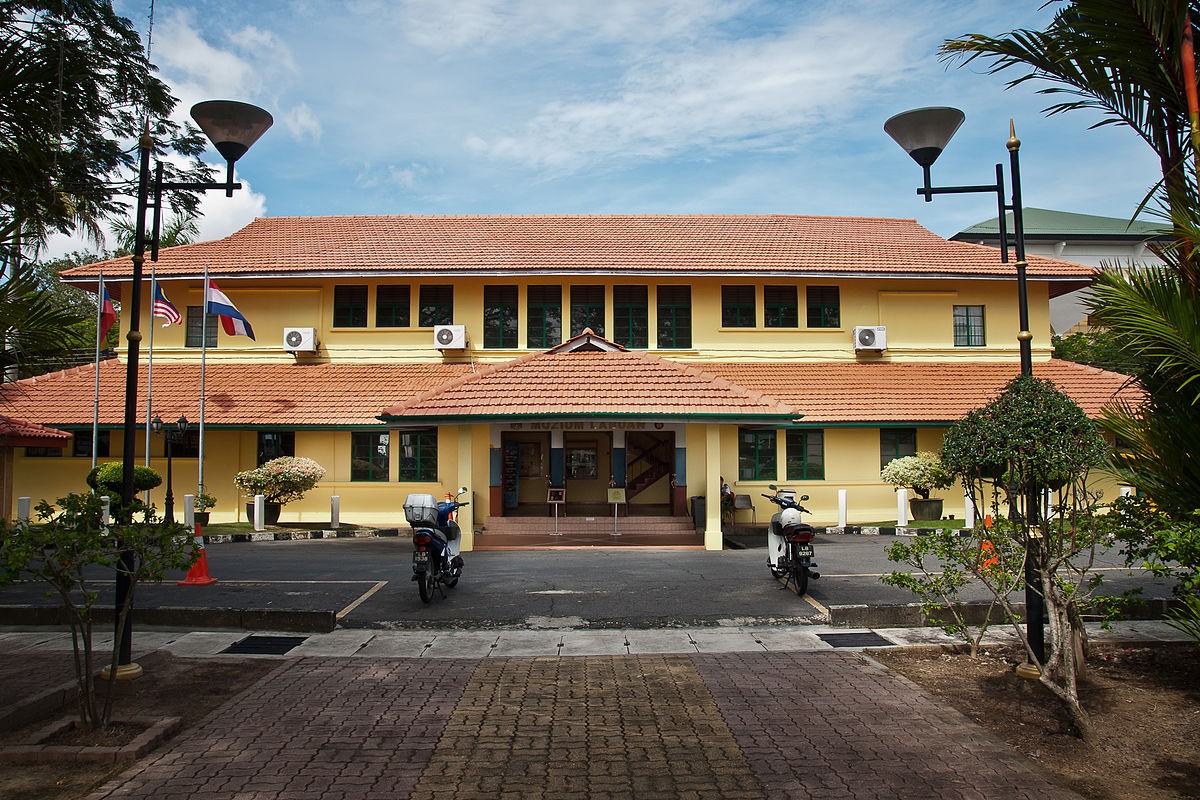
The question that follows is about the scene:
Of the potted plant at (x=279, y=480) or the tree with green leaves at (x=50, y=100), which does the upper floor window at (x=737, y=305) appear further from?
the tree with green leaves at (x=50, y=100)

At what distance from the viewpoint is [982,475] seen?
22.1ft

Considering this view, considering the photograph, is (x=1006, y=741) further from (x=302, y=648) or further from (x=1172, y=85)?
(x=302, y=648)

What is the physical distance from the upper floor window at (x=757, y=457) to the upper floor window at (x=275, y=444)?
11.8m

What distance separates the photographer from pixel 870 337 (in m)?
22.8

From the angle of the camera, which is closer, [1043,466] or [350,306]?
[1043,466]

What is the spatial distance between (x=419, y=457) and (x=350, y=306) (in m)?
5.12

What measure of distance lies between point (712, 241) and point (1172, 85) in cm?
1966

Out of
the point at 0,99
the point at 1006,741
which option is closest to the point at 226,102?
the point at 0,99

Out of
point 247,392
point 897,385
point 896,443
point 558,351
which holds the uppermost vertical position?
point 558,351

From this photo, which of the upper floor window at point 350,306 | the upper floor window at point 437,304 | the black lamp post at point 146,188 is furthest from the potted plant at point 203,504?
the black lamp post at point 146,188

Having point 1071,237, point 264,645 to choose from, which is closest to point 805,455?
point 264,645

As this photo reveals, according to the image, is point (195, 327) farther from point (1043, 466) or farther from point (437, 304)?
point (1043, 466)

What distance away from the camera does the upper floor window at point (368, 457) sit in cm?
2138

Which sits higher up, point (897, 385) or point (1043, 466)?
point (897, 385)
